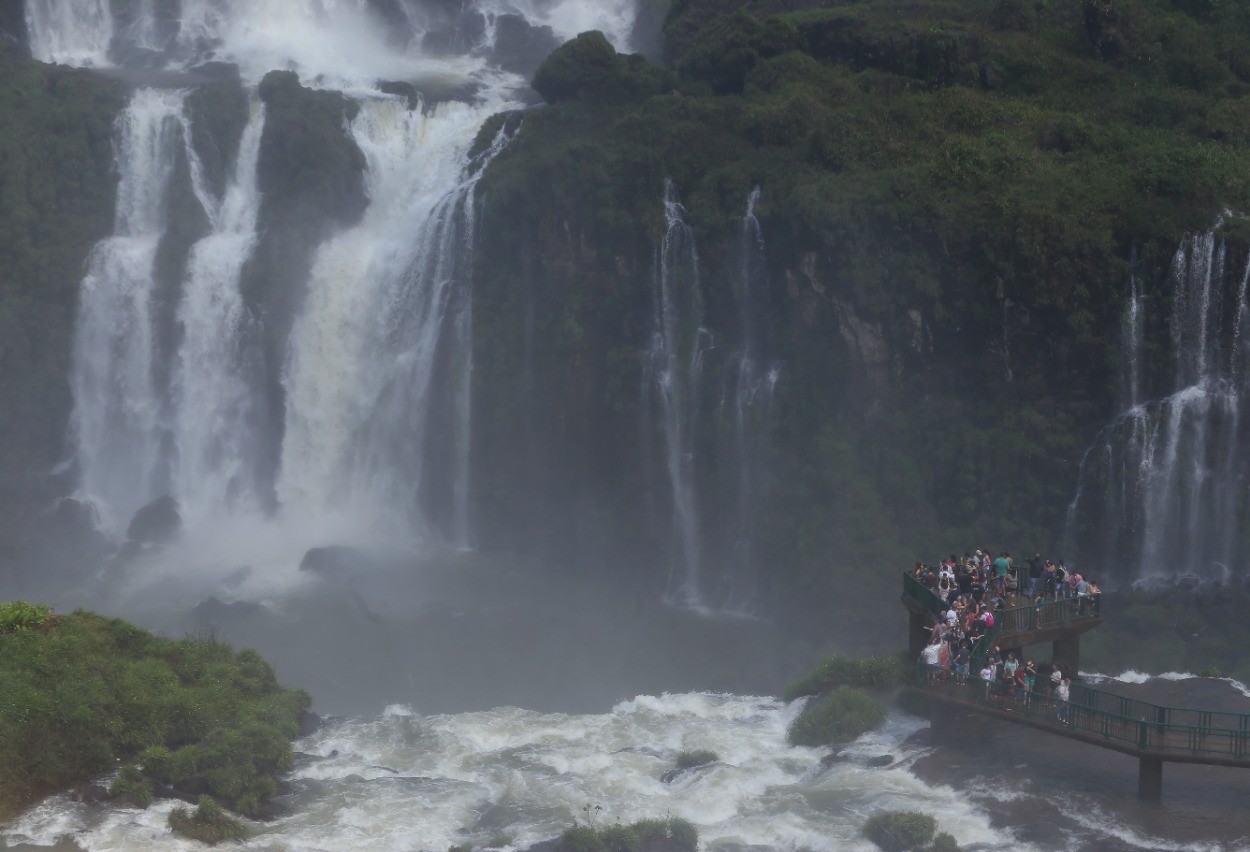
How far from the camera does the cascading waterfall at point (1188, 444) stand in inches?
1518

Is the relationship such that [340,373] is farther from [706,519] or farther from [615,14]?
[615,14]

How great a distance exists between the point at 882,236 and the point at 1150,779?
2182 cm

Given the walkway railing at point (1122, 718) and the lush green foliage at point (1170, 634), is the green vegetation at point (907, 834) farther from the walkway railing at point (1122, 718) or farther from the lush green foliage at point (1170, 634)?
the lush green foliage at point (1170, 634)

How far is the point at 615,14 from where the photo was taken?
7281 centimetres

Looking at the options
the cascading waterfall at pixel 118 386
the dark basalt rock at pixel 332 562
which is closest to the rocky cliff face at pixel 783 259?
the cascading waterfall at pixel 118 386

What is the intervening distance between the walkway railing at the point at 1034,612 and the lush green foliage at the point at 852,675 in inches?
75.0

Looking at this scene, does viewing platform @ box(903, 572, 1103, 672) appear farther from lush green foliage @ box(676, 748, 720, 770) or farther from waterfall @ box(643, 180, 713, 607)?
waterfall @ box(643, 180, 713, 607)

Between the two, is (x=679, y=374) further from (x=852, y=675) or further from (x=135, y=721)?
(x=135, y=721)

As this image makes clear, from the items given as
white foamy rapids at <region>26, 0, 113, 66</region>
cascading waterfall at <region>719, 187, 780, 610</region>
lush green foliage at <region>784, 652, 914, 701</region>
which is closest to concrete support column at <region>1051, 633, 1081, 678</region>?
lush green foliage at <region>784, 652, 914, 701</region>

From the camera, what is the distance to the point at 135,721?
2964 centimetres

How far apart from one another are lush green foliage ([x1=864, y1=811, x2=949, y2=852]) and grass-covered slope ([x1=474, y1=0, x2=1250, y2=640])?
52.8 ft

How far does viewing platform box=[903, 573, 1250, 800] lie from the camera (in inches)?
1006

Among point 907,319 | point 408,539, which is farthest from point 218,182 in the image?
point 907,319

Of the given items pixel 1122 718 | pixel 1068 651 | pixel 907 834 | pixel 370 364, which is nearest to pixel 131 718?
pixel 907 834
